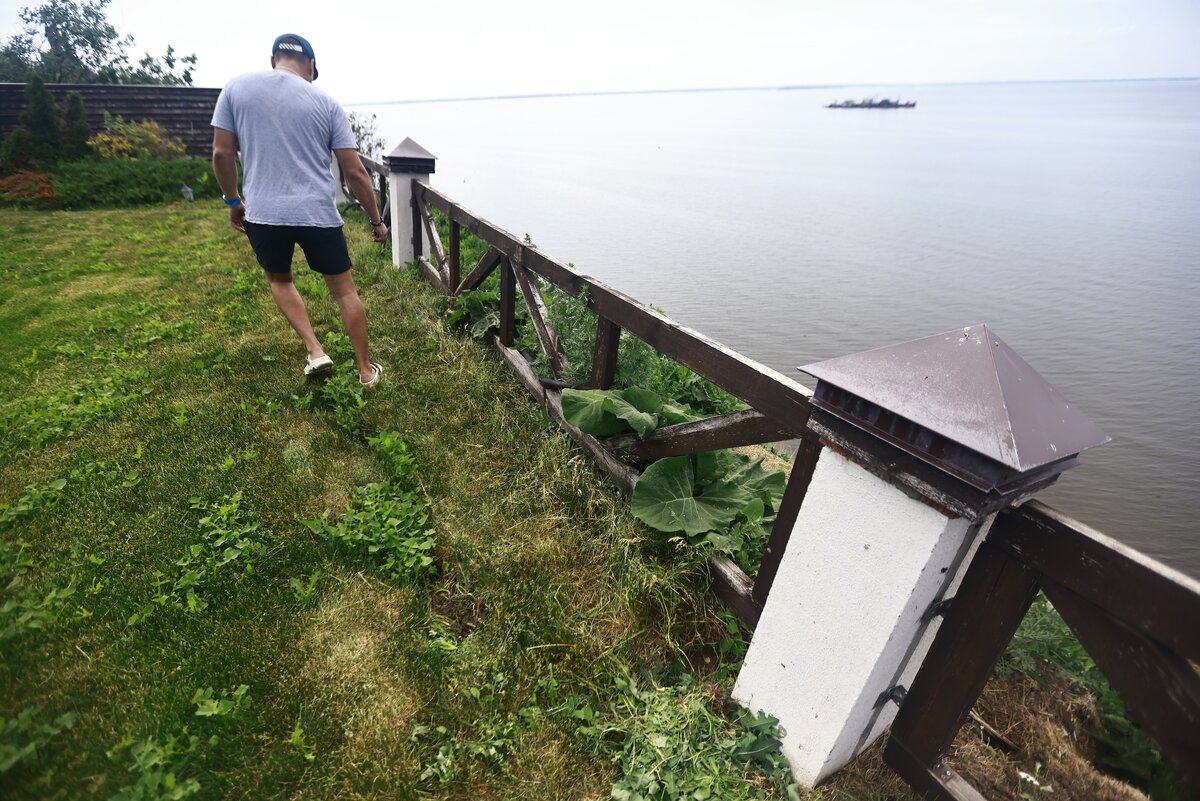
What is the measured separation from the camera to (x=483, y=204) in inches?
679

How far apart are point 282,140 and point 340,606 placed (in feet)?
9.00

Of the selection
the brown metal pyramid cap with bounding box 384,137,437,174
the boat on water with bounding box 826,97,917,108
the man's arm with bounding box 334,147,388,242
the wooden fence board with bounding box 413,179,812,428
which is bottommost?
the wooden fence board with bounding box 413,179,812,428

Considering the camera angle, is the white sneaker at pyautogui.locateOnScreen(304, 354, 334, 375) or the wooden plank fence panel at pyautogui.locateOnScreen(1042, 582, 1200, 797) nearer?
the wooden plank fence panel at pyautogui.locateOnScreen(1042, 582, 1200, 797)

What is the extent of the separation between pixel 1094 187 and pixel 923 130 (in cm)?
4133

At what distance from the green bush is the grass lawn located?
10.2m

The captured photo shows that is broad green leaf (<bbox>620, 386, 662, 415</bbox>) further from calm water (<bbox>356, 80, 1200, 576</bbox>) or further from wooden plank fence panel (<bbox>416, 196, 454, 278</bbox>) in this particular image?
calm water (<bbox>356, 80, 1200, 576</bbox>)

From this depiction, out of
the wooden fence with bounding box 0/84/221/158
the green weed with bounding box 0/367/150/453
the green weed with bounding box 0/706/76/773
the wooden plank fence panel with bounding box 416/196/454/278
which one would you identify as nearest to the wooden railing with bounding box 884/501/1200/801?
the green weed with bounding box 0/706/76/773

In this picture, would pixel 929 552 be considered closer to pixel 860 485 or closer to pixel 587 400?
pixel 860 485

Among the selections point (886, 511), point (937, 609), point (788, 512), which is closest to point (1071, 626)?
point (937, 609)

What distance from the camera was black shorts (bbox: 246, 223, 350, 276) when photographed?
377cm

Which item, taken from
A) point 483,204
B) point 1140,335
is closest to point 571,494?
point 1140,335

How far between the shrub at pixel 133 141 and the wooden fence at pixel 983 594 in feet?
56.5

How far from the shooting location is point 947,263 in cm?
1327

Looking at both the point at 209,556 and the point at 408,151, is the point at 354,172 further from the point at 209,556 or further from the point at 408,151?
the point at 408,151
